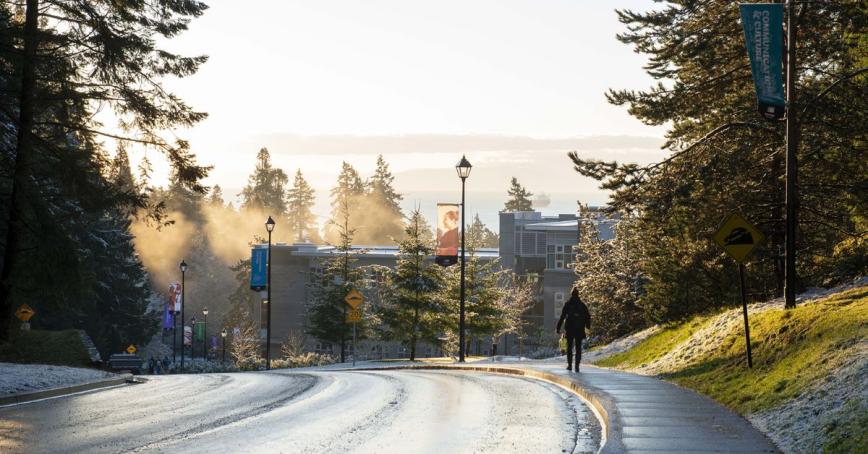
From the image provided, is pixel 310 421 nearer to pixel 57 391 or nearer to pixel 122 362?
pixel 57 391

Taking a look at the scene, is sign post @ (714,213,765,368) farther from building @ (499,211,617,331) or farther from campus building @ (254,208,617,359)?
campus building @ (254,208,617,359)

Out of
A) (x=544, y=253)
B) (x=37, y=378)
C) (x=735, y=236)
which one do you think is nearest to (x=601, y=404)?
(x=735, y=236)

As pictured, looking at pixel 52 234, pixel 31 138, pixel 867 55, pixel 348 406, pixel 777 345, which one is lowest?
pixel 348 406

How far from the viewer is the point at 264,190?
173 metres

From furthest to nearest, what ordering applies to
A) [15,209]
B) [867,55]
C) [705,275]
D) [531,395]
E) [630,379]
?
1. [705,275]
2. [15,209]
3. [867,55]
4. [630,379]
5. [531,395]

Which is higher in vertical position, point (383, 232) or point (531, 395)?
point (383, 232)

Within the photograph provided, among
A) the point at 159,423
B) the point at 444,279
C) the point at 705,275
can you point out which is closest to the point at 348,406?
the point at 159,423

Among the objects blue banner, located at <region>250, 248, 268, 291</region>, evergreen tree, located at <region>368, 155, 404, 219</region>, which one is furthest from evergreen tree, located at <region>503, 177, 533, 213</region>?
blue banner, located at <region>250, 248, 268, 291</region>

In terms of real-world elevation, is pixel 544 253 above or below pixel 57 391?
above

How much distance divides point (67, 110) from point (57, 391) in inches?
316

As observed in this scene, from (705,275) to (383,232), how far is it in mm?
147720

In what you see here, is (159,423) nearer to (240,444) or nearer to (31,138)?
Result: (240,444)

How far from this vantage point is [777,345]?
58.2 ft

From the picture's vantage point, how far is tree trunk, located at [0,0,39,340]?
23328mm
